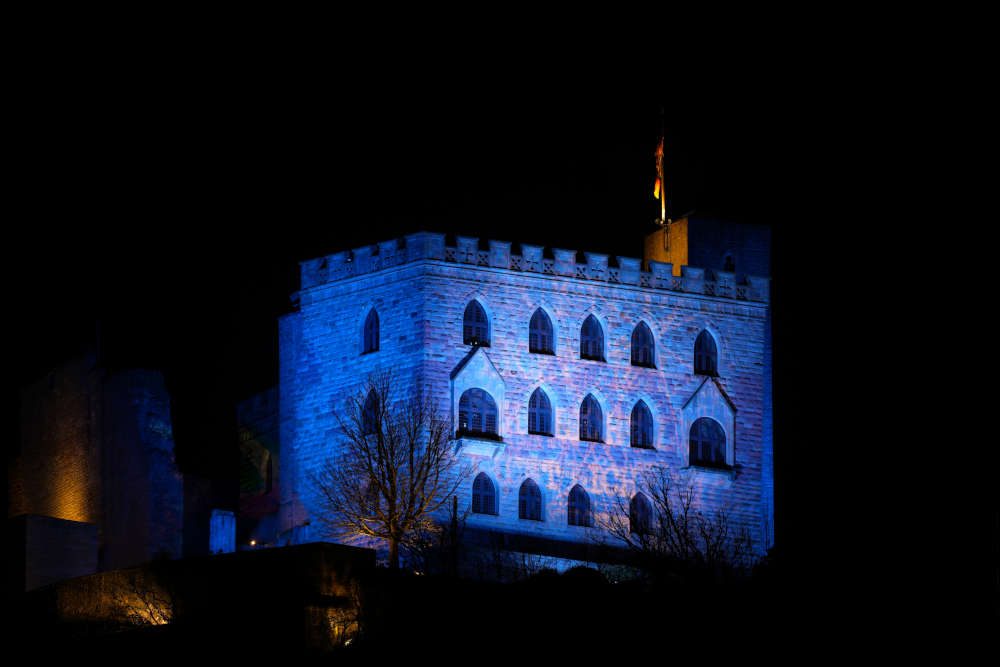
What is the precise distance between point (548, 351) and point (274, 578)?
15250mm

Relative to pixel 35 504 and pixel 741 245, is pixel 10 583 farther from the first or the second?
pixel 741 245

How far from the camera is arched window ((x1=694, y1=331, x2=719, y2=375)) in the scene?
7925 centimetres

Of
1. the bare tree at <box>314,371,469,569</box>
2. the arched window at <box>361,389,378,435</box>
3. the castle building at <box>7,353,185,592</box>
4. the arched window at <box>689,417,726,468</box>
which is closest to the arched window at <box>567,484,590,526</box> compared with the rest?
the bare tree at <box>314,371,469,569</box>

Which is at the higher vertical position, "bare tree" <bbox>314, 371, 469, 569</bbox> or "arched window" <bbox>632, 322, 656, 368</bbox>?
"arched window" <bbox>632, 322, 656, 368</bbox>

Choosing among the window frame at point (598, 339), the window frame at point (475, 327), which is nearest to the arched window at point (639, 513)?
the window frame at point (598, 339)

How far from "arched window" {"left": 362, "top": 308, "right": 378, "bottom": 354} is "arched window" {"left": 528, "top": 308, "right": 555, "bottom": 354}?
4.35 metres

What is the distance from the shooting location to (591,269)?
7812 cm

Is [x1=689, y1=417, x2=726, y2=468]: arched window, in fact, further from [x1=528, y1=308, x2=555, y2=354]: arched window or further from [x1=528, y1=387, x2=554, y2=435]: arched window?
[x1=528, y1=308, x2=555, y2=354]: arched window

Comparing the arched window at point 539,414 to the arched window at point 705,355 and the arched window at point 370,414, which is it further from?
the arched window at point 705,355

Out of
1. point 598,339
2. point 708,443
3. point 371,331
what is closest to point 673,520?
point 708,443

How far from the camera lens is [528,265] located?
77.2 m

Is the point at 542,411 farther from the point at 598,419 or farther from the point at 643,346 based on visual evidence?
the point at 643,346

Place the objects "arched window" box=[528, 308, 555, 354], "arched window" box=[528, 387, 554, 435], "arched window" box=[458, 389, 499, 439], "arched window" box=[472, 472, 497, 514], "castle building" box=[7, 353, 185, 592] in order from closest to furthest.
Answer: "arched window" box=[472, 472, 497, 514], "arched window" box=[458, 389, 499, 439], "castle building" box=[7, 353, 185, 592], "arched window" box=[528, 387, 554, 435], "arched window" box=[528, 308, 555, 354]

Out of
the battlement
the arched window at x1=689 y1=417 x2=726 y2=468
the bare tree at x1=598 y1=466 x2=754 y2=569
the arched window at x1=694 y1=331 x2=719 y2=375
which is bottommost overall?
the bare tree at x1=598 y1=466 x2=754 y2=569
